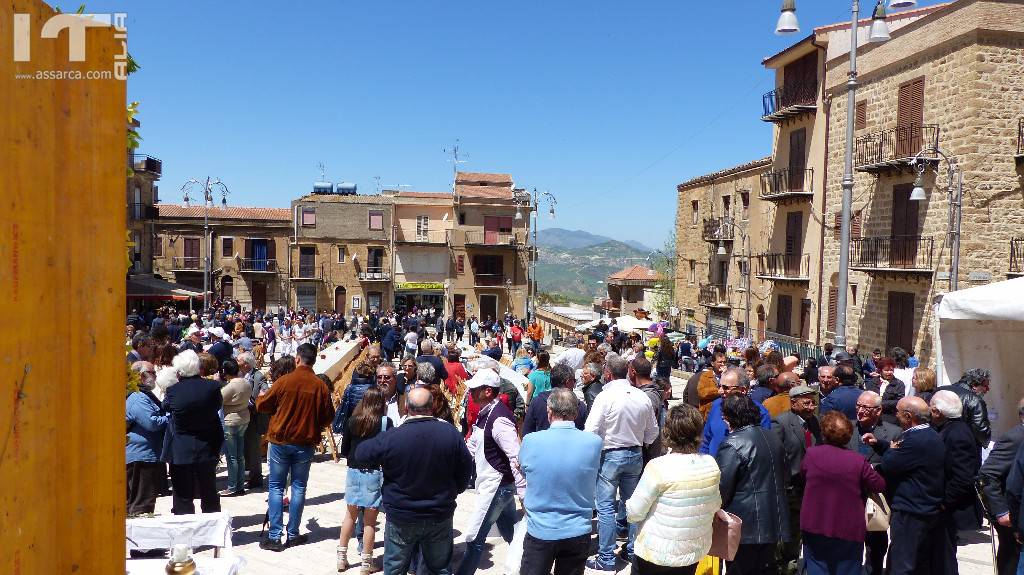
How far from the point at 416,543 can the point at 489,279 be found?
132 feet

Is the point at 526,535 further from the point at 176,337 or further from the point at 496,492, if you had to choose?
the point at 176,337

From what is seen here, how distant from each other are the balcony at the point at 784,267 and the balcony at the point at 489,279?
66.8 feet

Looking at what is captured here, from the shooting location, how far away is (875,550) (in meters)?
5.40

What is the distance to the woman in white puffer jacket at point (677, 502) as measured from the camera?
13.6ft

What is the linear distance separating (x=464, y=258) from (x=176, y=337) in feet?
90.9

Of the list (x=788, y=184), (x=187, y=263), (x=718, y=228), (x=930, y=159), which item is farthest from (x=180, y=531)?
(x=187, y=263)

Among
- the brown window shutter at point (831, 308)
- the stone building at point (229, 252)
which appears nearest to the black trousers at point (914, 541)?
the brown window shutter at point (831, 308)

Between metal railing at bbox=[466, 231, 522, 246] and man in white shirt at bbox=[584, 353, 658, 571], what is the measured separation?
38.6m

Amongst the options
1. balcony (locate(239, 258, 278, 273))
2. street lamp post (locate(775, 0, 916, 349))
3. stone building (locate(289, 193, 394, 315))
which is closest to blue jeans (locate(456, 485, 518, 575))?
street lamp post (locate(775, 0, 916, 349))

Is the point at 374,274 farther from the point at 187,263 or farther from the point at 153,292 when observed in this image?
the point at 153,292

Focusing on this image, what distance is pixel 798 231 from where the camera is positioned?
24.5 metres

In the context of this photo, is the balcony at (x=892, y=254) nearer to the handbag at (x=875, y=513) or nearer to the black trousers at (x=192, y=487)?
the handbag at (x=875, y=513)

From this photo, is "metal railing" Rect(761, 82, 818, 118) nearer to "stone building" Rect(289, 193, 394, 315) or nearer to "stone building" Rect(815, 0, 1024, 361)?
"stone building" Rect(815, 0, 1024, 361)

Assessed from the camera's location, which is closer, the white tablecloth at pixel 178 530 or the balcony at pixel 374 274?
the white tablecloth at pixel 178 530
